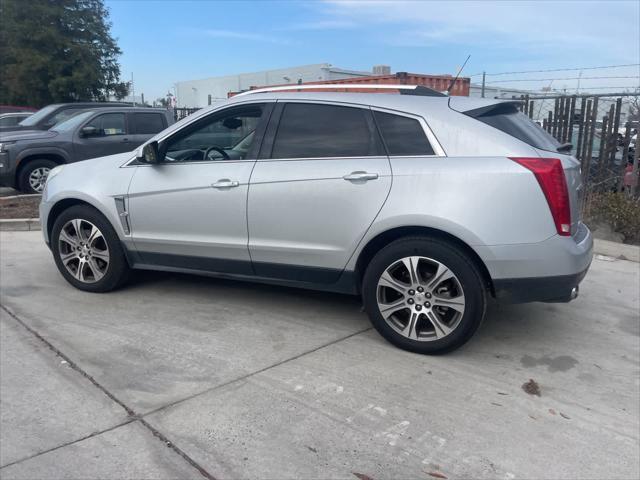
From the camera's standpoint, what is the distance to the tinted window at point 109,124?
10592mm

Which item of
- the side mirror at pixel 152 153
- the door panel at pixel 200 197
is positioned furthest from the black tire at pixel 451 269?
the side mirror at pixel 152 153

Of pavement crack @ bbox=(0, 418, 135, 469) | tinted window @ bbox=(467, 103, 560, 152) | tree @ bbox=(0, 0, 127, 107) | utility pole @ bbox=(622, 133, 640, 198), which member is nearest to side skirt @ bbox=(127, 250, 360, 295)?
tinted window @ bbox=(467, 103, 560, 152)

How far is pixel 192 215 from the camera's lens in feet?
15.1

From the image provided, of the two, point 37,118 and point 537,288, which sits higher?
point 37,118

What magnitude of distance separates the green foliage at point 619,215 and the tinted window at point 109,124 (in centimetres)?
813

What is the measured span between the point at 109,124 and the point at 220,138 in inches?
266

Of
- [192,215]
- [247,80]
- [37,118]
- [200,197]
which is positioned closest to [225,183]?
[200,197]

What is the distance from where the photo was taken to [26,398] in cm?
341

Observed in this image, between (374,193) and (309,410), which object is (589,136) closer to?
(374,193)

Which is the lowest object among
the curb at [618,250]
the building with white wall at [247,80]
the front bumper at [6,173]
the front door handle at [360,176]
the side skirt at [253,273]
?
the curb at [618,250]

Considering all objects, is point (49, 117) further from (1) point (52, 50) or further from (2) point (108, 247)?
(1) point (52, 50)

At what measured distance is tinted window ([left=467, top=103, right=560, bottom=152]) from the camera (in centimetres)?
389

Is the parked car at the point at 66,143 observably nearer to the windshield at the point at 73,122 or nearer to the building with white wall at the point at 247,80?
the windshield at the point at 73,122

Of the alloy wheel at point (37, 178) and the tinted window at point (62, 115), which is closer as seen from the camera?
the alloy wheel at point (37, 178)
